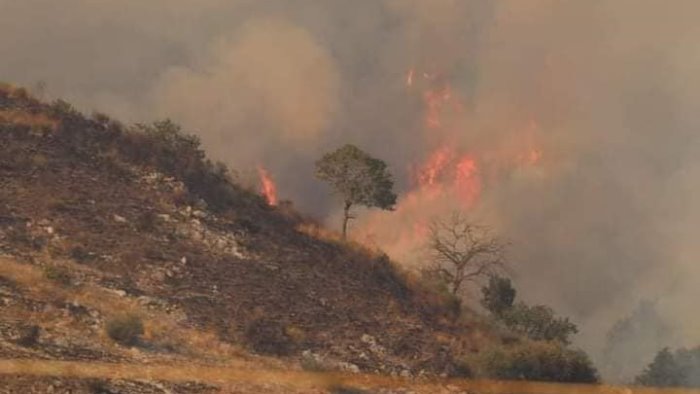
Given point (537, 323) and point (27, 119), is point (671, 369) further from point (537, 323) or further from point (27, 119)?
point (27, 119)

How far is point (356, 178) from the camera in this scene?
172 feet

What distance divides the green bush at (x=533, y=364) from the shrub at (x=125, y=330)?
13865 mm

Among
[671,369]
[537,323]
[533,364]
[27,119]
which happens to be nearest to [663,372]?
[671,369]

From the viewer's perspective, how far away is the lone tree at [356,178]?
172 ft

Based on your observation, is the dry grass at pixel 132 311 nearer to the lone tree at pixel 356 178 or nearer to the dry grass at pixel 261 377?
the dry grass at pixel 261 377

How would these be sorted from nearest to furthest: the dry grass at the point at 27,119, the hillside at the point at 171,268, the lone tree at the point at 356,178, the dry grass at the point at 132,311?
the dry grass at the point at 132,311
the hillside at the point at 171,268
the dry grass at the point at 27,119
the lone tree at the point at 356,178

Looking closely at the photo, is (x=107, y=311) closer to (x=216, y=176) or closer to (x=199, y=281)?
(x=199, y=281)

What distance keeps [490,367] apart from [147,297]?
1395cm

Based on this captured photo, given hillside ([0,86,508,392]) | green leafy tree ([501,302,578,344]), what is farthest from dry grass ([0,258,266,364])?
green leafy tree ([501,302,578,344])

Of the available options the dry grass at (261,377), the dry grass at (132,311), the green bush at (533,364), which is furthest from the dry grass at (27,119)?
the green bush at (533,364)

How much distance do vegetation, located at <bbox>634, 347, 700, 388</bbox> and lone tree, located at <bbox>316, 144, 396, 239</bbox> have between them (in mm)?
18982

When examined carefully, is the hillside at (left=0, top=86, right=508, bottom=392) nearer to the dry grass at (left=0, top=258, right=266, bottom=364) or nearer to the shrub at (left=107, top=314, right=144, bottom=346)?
the dry grass at (left=0, top=258, right=266, bottom=364)

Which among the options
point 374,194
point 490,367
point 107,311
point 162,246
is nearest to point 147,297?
point 107,311

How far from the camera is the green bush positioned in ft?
109
